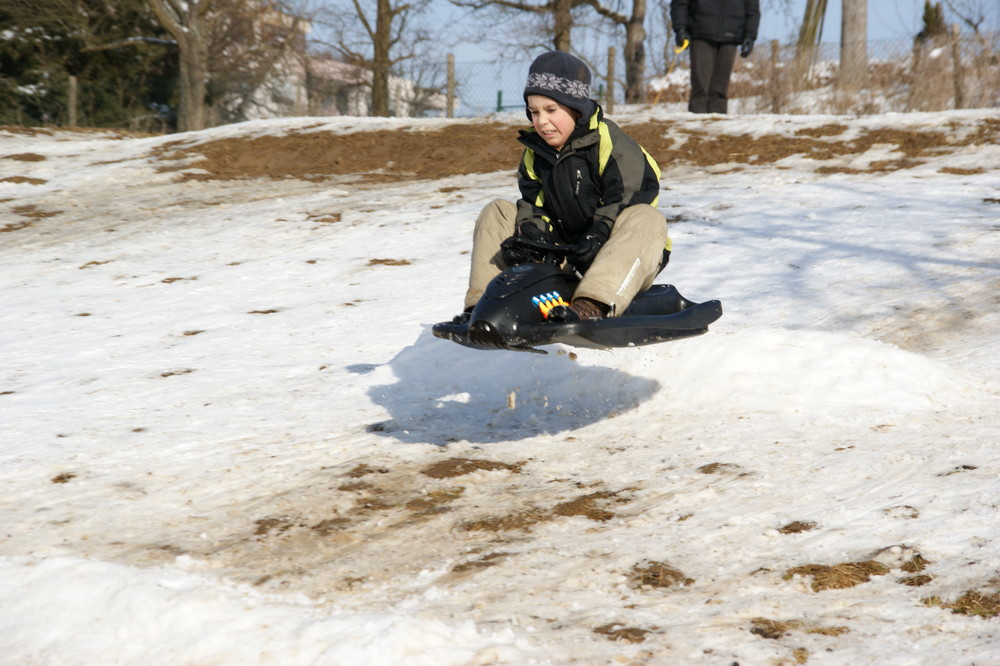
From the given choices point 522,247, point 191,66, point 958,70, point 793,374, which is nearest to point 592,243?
point 522,247

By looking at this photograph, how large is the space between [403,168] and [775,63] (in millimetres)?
8396

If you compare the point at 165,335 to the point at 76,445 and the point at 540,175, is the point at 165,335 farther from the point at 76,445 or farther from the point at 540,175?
the point at 540,175

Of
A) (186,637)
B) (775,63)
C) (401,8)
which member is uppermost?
(401,8)

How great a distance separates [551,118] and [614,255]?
684mm

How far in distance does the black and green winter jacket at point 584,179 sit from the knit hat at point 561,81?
0.08 meters

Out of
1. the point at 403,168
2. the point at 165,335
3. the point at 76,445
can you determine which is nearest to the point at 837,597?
the point at 76,445

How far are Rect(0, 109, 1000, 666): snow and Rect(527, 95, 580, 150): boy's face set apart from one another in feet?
4.56

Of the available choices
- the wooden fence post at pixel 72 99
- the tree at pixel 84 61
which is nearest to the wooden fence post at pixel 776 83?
the wooden fence post at pixel 72 99

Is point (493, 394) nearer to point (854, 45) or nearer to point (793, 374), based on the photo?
point (793, 374)

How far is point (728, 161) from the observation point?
1152cm

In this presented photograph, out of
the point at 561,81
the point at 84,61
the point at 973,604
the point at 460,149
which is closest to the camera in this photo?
the point at 973,604

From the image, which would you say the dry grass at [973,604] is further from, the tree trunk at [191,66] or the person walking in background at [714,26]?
the tree trunk at [191,66]

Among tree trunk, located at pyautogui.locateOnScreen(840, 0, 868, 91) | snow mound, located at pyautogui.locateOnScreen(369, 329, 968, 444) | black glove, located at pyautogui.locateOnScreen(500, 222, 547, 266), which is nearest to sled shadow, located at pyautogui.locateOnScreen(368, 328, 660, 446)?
snow mound, located at pyautogui.locateOnScreen(369, 329, 968, 444)

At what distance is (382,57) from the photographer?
1112 inches
